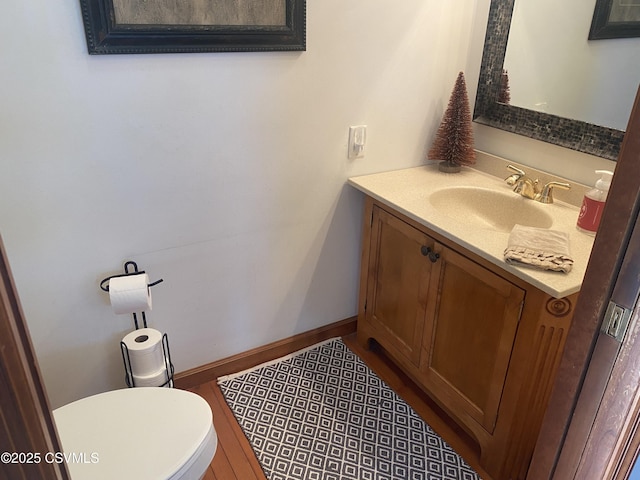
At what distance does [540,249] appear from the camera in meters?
1.39

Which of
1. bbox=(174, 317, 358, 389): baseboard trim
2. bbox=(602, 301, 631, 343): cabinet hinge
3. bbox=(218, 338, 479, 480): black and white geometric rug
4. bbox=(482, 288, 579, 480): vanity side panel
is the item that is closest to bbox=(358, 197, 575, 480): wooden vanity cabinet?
bbox=(482, 288, 579, 480): vanity side panel

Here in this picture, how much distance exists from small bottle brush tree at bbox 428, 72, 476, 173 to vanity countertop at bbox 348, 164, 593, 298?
0.06 meters

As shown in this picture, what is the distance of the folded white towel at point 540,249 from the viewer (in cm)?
134

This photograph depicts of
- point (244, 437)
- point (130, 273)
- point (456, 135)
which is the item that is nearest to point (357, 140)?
point (456, 135)

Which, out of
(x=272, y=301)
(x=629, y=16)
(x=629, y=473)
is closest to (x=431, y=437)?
(x=272, y=301)

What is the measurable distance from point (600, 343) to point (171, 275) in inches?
55.7

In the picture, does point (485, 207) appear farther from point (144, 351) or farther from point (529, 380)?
point (144, 351)

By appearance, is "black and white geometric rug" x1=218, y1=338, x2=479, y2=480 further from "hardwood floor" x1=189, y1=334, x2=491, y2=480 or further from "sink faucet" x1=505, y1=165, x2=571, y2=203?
"sink faucet" x1=505, y1=165, x2=571, y2=203

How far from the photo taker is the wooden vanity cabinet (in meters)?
1.44

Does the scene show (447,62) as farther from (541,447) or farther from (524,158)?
(541,447)

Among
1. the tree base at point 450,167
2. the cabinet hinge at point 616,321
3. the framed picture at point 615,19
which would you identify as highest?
Result: the framed picture at point 615,19

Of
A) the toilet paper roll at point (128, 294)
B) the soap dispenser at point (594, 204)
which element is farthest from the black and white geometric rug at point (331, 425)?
the soap dispenser at point (594, 204)

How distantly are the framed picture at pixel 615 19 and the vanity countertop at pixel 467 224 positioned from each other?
0.57m

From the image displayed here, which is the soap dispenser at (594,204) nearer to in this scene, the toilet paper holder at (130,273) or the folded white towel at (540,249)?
the folded white towel at (540,249)
